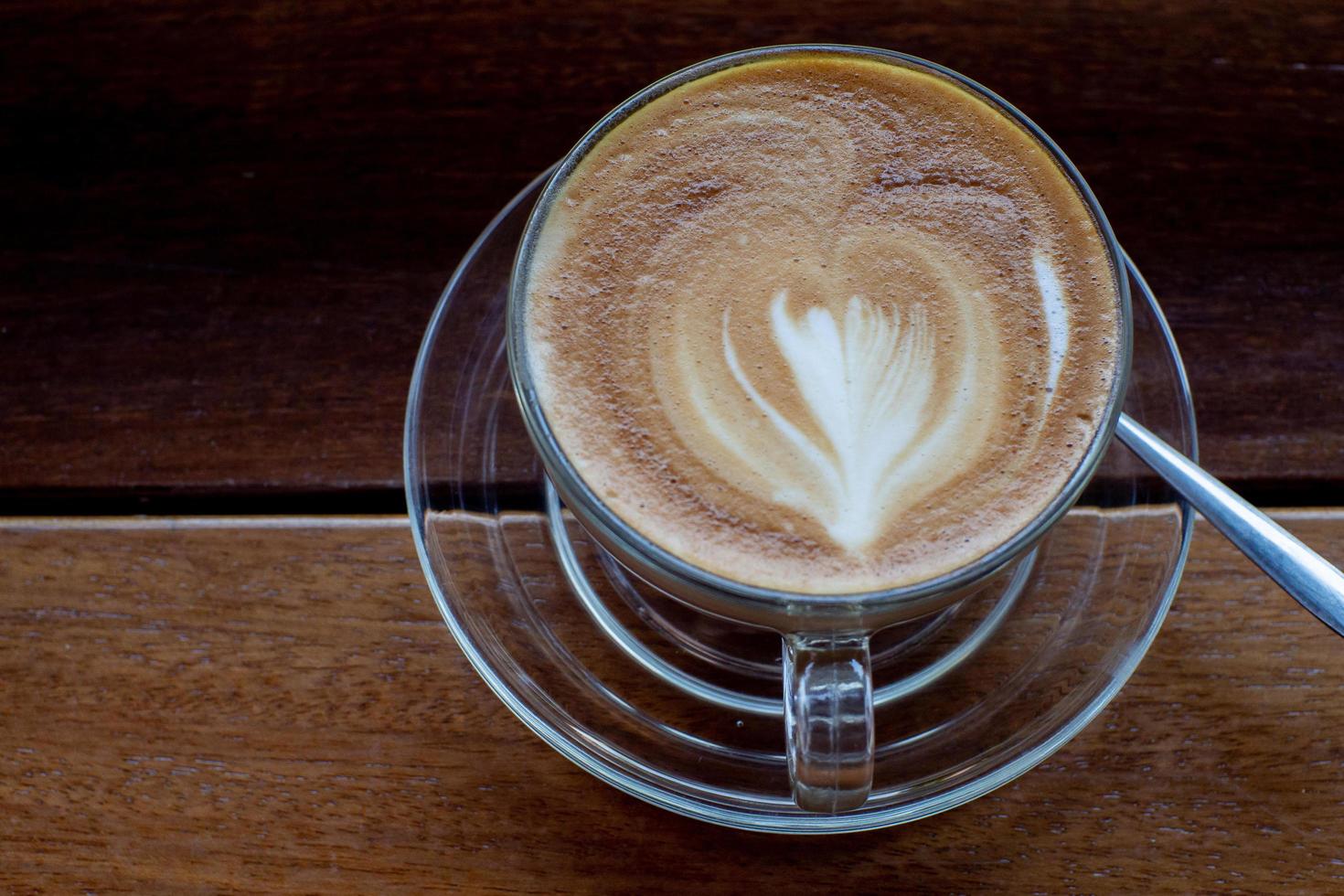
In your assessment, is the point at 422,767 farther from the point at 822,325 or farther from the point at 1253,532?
the point at 1253,532


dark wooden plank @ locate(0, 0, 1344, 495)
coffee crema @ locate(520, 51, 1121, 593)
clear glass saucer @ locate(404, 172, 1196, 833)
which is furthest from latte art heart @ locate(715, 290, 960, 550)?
dark wooden plank @ locate(0, 0, 1344, 495)

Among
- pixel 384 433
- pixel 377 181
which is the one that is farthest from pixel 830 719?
pixel 377 181

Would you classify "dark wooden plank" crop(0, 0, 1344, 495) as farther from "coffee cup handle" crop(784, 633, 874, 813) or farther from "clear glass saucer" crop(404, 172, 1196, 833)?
"coffee cup handle" crop(784, 633, 874, 813)

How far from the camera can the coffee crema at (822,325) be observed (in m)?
0.72

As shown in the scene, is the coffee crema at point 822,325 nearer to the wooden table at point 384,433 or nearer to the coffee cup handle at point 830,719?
the coffee cup handle at point 830,719

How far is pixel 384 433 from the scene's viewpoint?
3.20 feet

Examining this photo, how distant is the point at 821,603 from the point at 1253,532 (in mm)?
384

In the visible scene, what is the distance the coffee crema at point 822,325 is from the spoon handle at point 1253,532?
0.16 meters

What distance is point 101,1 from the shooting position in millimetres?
1080

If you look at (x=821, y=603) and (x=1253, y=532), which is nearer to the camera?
(x=821, y=603)

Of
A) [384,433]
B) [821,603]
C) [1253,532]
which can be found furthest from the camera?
[384,433]

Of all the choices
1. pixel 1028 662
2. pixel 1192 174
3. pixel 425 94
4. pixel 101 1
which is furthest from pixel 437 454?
pixel 1192 174

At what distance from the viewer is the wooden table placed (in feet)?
2.83

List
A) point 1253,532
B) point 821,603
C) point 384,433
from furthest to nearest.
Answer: point 384,433
point 1253,532
point 821,603
